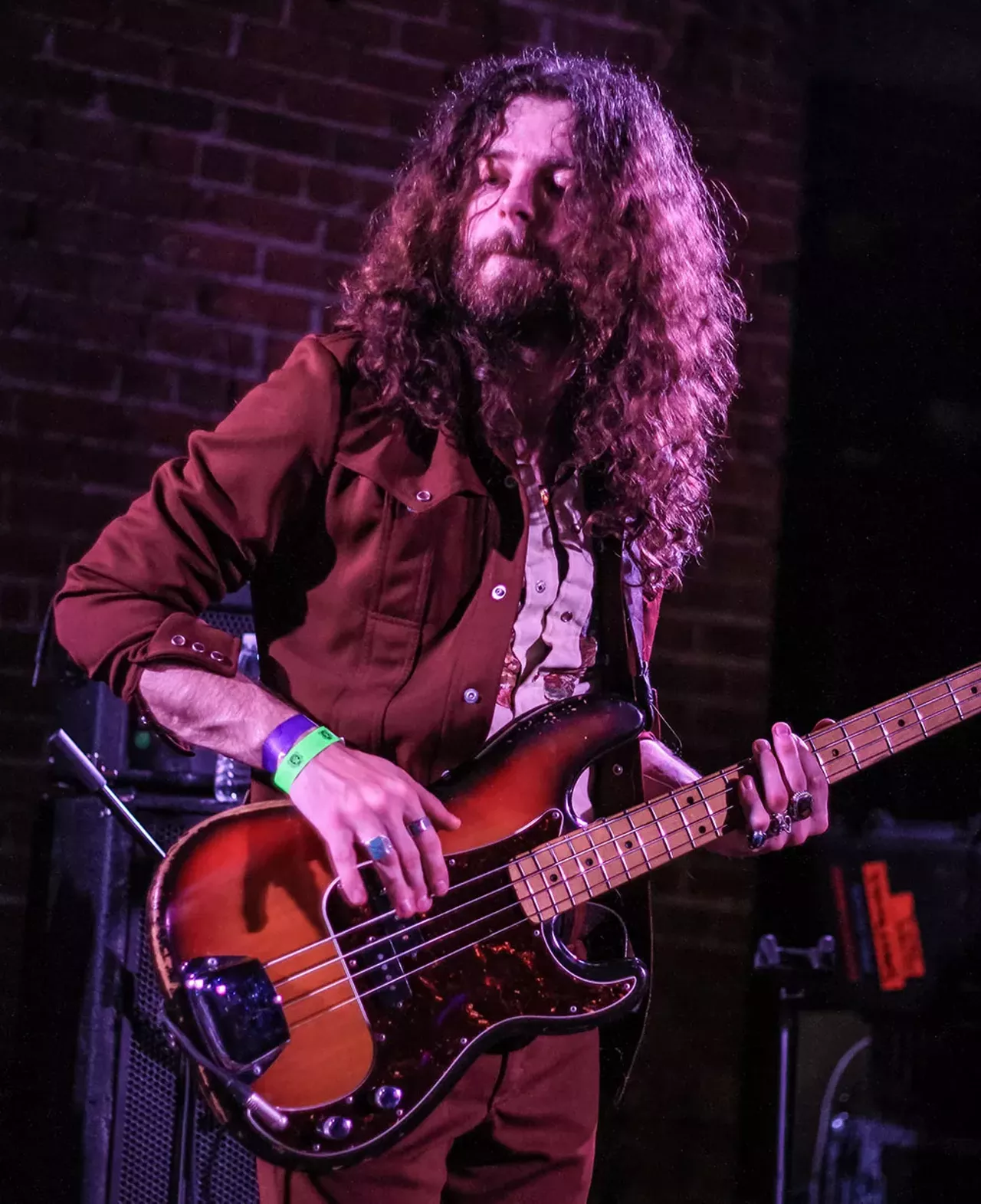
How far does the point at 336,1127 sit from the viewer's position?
129 cm

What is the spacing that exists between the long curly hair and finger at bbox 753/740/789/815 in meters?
0.37

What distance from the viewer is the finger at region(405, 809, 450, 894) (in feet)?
4.37

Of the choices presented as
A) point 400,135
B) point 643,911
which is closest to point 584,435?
point 643,911

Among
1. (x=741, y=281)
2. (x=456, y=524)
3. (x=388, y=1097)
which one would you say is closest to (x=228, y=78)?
(x=741, y=281)

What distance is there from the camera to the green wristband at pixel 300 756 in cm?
135

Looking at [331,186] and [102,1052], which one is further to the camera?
[331,186]

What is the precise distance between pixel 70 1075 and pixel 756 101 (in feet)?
8.64

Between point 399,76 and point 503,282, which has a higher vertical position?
point 399,76

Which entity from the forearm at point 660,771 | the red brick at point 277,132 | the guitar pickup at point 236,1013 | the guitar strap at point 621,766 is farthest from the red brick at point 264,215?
the guitar pickup at point 236,1013

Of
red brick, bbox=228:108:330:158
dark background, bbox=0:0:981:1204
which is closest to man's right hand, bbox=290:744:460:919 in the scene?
dark background, bbox=0:0:981:1204

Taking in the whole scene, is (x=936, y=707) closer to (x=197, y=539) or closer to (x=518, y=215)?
(x=518, y=215)

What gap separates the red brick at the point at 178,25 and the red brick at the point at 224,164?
21 centimetres

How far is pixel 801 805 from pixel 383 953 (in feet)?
2.12

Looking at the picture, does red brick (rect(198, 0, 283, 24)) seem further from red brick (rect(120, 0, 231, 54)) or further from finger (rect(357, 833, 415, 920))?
finger (rect(357, 833, 415, 920))
